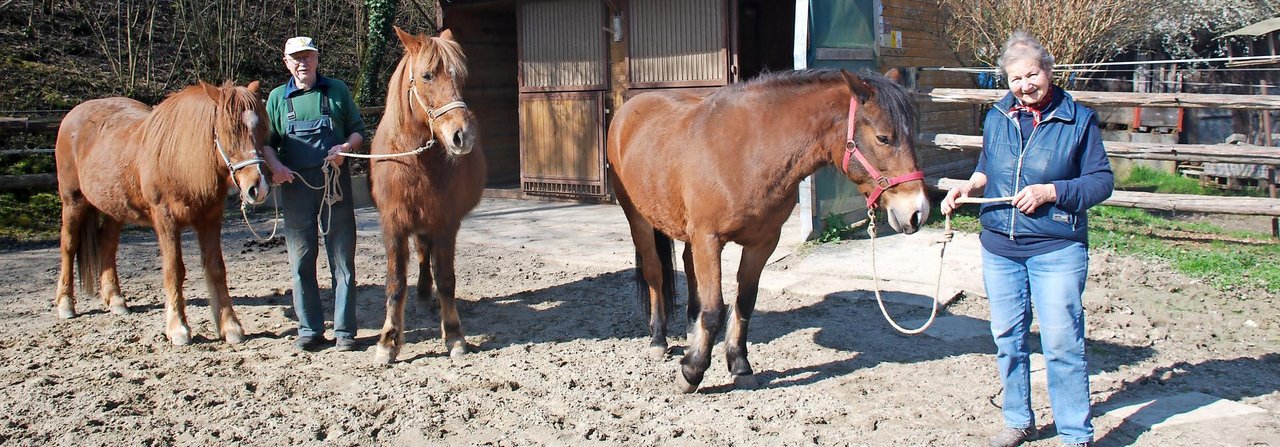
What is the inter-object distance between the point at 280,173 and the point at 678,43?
5610 millimetres

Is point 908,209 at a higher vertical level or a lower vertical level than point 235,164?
lower

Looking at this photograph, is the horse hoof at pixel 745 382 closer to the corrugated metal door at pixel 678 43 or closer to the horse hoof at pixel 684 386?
the horse hoof at pixel 684 386

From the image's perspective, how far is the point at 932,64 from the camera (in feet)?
30.2

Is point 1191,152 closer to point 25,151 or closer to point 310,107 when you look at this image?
point 310,107

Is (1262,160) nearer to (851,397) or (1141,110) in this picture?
(851,397)

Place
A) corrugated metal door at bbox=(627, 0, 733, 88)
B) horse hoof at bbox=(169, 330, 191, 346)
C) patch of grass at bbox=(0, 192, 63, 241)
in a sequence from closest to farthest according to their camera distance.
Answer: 1. horse hoof at bbox=(169, 330, 191, 346)
2. patch of grass at bbox=(0, 192, 63, 241)
3. corrugated metal door at bbox=(627, 0, 733, 88)

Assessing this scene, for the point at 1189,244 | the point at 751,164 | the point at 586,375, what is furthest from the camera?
the point at 1189,244

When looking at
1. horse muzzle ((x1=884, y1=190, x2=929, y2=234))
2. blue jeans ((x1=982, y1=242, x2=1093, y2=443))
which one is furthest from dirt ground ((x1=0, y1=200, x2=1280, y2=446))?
horse muzzle ((x1=884, y1=190, x2=929, y2=234))

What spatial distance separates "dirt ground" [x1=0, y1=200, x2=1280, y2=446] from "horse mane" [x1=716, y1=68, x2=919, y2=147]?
1.21 meters

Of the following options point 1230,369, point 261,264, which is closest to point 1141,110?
point 1230,369

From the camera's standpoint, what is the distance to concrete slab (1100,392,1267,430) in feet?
11.3

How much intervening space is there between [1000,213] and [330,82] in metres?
3.39

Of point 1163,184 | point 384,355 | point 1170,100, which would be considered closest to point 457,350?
point 384,355

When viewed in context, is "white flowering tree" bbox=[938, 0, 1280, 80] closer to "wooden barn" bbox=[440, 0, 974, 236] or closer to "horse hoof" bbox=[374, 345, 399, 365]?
"wooden barn" bbox=[440, 0, 974, 236]
